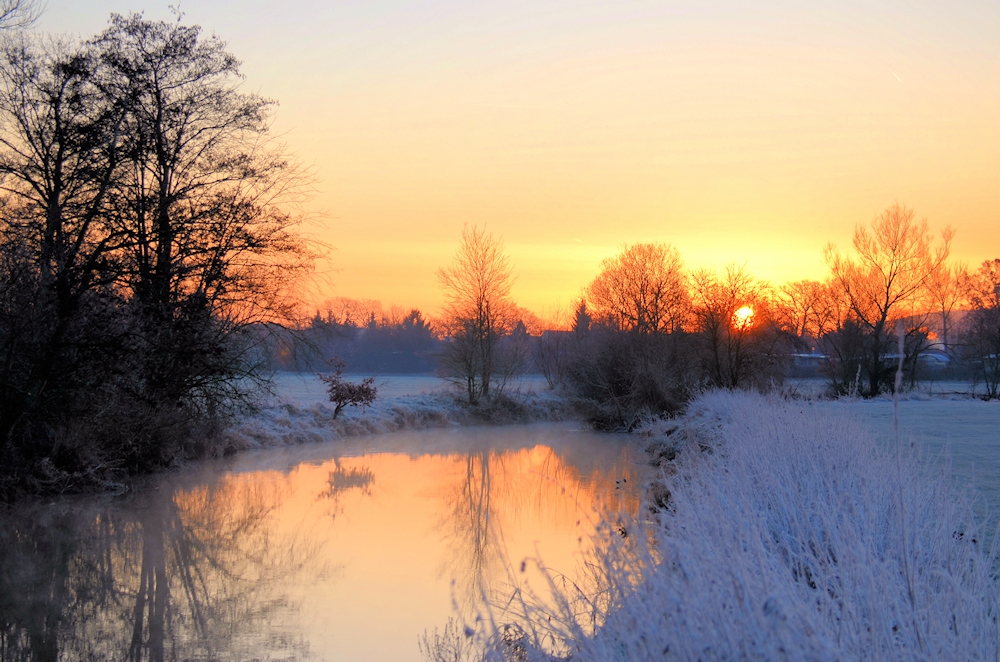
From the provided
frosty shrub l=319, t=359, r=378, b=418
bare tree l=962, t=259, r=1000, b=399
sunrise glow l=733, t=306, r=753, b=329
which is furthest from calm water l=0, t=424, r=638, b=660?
bare tree l=962, t=259, r=1000, b=399

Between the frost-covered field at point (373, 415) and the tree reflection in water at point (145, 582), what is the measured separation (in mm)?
6030

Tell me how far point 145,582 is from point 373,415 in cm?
1997

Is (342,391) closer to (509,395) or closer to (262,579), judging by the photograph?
(509,395)

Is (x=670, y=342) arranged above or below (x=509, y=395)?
above

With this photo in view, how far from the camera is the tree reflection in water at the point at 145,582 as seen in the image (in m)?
6.85

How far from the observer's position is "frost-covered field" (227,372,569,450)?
75.0 feet

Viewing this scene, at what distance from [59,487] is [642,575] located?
38.9 feet

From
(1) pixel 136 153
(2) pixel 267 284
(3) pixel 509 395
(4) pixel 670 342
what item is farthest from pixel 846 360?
(1) pixel 136 153

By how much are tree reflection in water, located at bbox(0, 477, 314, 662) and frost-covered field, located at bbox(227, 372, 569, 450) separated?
6.03m

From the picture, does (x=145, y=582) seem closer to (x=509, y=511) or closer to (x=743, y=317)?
(x=509, y=511)

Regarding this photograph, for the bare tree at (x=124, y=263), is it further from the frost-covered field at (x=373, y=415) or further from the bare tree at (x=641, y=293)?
the bare tree at (x=641, y=293)

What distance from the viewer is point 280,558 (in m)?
10.3

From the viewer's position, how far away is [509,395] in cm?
3538

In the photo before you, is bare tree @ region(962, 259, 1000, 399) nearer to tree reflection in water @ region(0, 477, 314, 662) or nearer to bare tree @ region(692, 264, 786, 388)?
bare tree @ region(692, 264, 786, 388)
